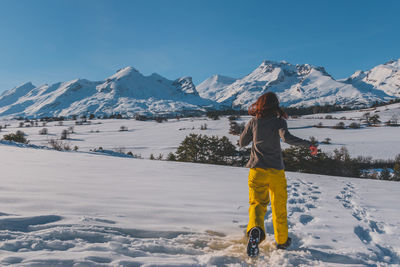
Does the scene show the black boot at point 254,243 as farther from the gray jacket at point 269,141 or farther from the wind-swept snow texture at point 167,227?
the gray jacket at point 269,141

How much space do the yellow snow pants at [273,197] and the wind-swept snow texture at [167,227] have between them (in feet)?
0.97

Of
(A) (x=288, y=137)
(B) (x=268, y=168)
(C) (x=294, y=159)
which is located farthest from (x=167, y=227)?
(C) (x=294, y=159)

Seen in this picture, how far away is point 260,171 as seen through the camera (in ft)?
10.6

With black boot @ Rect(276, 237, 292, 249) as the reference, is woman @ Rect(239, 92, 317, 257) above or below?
above

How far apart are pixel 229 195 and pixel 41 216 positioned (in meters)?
3.71

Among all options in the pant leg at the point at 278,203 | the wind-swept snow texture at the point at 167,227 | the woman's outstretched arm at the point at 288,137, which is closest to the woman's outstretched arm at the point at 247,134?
the woman's outstretched arm at the point at 288,137

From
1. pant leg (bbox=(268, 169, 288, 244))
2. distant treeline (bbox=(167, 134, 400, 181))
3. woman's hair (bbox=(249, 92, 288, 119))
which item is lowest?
distant treeline (bbox=(167, 134, 400, 181))

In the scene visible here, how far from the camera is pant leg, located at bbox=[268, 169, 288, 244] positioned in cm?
308

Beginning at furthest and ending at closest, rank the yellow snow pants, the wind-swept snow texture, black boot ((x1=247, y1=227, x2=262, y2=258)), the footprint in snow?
the footprint in snow < the yellow snow pants < black boot ((x1=247, y1=227, x2=262, y2=258)) < the wind-swept snow texture

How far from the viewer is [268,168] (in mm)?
3184

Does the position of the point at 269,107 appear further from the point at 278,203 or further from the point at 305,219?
the point at 305,219

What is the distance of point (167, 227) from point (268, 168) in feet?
5.45

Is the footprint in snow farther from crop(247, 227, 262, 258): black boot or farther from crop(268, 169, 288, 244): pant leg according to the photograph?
crop(247, 227, 262, 258): black boot

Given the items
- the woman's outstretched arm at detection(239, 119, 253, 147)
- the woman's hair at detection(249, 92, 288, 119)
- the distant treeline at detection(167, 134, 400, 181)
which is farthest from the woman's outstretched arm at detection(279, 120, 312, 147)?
the distant treeline at detection(167, 134, 400, 181)
